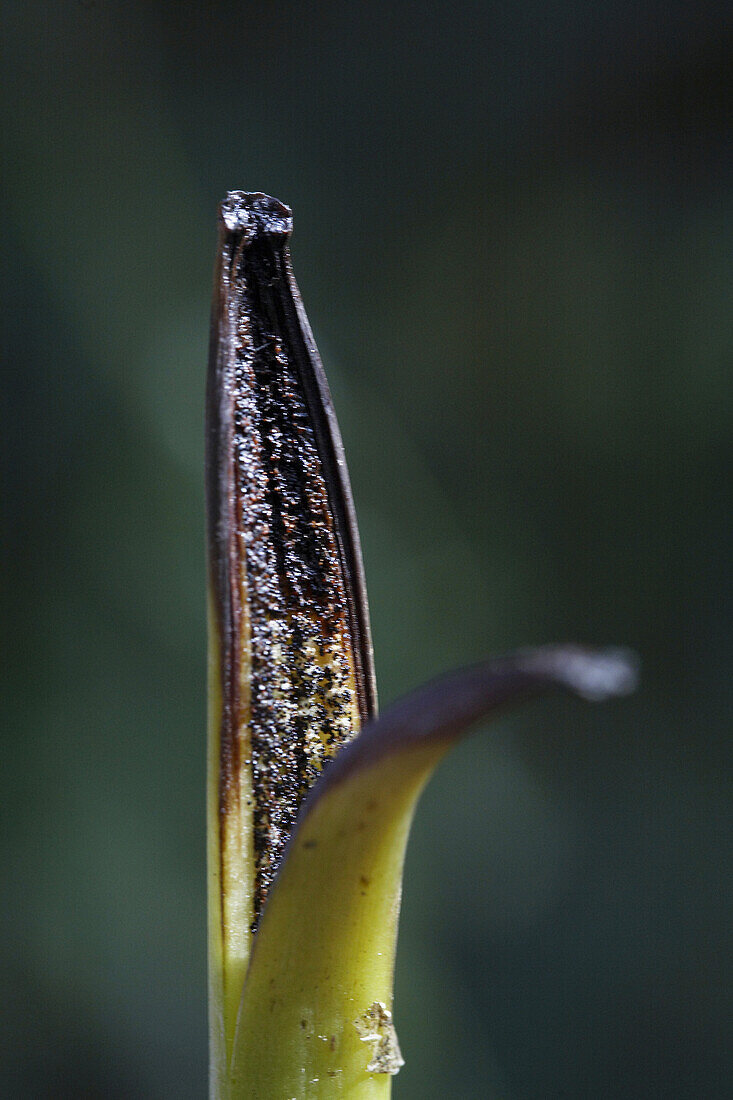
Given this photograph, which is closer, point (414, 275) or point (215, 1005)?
point (215, 1005)

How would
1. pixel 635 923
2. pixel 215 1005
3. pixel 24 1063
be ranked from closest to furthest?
pixel 215 1005, pixel 24 1063, pixel 635 923

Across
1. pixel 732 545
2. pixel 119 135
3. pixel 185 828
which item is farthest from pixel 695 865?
pixel 119 135

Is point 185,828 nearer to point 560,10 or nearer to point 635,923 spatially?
point 635,923

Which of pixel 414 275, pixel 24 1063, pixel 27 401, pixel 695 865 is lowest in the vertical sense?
pixel 24 1063

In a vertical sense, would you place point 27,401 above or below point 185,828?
above

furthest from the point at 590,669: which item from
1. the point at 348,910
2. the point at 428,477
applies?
the point at 428,477

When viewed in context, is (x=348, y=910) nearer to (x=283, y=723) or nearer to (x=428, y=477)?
(x=283, y=723)

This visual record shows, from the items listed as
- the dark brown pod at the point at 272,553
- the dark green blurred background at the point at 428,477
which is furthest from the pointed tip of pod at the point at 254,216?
the dark green blurred background at the point at 428,477

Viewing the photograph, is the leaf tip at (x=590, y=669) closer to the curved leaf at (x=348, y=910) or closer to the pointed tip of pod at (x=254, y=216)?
the curved leaf at (x=348, y=910)
